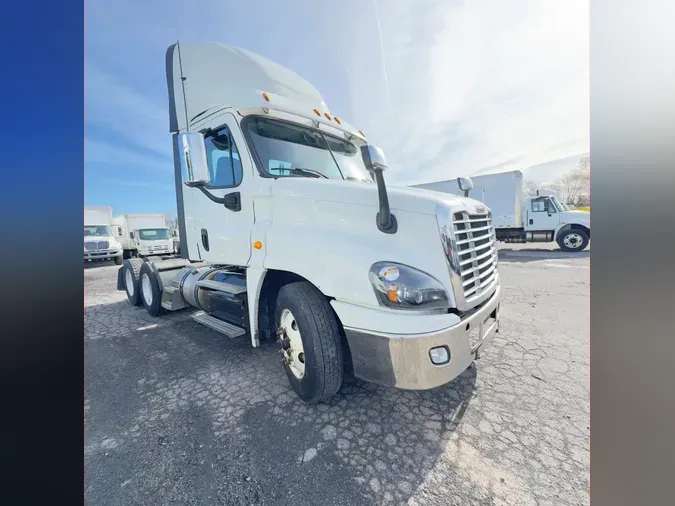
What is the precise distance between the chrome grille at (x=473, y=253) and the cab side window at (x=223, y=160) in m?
2.32

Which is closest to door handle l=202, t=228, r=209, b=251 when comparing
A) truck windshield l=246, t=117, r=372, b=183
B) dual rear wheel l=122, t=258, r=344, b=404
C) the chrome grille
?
A: truck windshield l=246, t=117, r=372, b=183

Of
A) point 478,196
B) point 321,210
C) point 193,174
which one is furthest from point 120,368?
point 478,196

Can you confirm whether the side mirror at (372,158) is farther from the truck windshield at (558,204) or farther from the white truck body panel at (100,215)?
the white truck body panel at (100,215)

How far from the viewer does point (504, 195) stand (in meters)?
16.7

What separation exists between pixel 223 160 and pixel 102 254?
16627 millimetres

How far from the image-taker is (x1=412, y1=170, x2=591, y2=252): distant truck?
49.0 ft

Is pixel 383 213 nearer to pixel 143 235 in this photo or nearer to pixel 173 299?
pixel 173 299

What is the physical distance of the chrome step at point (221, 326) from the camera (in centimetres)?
336

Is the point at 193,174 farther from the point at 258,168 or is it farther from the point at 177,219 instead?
the point at 177,219

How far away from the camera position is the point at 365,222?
2.35 meters

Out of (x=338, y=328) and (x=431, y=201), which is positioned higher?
(x=431, y=201)

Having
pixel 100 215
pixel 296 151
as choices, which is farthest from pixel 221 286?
pixel 100 215
